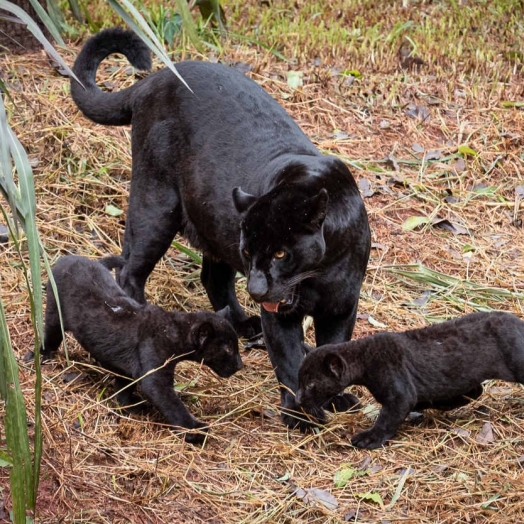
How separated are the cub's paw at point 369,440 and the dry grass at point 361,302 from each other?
4 cm

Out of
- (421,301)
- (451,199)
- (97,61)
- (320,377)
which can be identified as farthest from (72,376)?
(451,199)

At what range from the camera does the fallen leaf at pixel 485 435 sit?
480cm

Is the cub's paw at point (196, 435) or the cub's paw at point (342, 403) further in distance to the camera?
the cub's paw at point (342, 403)

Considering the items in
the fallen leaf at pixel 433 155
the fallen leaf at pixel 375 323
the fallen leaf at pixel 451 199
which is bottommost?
the fallen leaf at pixel 451 199

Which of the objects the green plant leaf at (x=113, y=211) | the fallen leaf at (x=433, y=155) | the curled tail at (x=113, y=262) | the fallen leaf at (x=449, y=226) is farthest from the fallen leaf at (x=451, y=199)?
the curled tail at (x=113, y=262)

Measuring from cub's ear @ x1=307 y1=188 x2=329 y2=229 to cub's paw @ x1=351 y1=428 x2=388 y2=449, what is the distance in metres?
1.04

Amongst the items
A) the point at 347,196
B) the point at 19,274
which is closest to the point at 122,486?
the point at 347,196

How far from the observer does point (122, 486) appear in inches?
170

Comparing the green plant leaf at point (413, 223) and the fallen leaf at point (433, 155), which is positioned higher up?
the fallen leaf at point (433, 155)

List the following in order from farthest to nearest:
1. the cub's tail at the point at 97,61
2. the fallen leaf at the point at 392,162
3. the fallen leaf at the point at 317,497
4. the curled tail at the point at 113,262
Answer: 1. the fallen leaf at the point at 392,162
2. the cub's tail at the point at 97,61
3. the curled tail at the point at 113,262
4. the fallen leaf at the point at 317,497

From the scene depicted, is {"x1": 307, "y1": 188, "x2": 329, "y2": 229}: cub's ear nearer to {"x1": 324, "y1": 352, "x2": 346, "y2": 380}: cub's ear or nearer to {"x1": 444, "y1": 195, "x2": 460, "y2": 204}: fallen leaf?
{"x1": 324, "y1": 352, "x2": 346, "y2": 380}: cub's ear

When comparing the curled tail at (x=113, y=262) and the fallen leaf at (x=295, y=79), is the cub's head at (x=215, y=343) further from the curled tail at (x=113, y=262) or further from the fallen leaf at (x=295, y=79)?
the fallen leaf at (x=295, y=79)

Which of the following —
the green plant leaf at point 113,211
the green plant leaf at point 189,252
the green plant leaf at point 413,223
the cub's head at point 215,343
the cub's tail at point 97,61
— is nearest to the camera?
the cub's head at point 215,343

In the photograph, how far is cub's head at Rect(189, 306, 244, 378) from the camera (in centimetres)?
495
